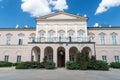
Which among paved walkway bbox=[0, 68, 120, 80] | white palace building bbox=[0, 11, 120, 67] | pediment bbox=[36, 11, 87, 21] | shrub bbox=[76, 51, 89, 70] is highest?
pediment bbox=[36, 11, 87, 21]

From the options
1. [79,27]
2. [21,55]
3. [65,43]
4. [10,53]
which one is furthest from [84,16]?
[10,53]

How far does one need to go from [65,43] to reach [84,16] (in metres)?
8.59

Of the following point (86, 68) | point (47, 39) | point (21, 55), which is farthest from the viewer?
point (21, 55)

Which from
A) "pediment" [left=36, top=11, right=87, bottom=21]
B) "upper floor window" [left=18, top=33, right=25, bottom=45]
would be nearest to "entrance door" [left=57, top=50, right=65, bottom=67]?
"pediment" [left=36, top=11, right=87, bottom=21]

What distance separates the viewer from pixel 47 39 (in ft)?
100

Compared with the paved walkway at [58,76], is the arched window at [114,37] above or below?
above

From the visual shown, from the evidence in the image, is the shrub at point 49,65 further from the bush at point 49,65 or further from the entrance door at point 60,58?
the entrance door at point 60,58

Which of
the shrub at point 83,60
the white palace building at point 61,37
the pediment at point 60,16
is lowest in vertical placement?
the shrub at point 83,60

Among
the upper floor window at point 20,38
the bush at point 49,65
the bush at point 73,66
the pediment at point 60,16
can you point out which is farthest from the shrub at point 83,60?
the upper floor window at point 20,38

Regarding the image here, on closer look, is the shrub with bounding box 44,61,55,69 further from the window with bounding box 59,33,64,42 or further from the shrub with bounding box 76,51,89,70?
the window with bounding box 59,33,64,42

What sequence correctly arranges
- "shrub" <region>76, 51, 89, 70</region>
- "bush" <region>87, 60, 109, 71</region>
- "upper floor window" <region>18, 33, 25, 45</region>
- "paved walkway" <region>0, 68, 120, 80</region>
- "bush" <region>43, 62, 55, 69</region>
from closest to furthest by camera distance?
"paved walkway" <region>0, 68, 120, 80</region>, "bush" <region>87, 60, 109, 71</region>, "shrub" <region>76, 51, 89, 70</region>, "bush" <region>43, 62, 55, 69</region>, "upper floor window" <region>18, 33, 25, 45</region>

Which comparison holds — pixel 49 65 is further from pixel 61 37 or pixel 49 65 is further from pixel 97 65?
→ pixel 61 37

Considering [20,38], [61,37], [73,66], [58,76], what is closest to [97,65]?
[73,66]

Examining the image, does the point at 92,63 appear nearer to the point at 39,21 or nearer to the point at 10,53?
the point at 39,21
